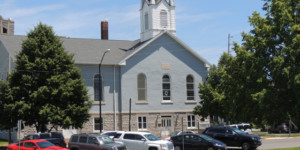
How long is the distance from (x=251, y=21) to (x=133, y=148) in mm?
11062

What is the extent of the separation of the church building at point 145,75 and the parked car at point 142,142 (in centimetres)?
1624

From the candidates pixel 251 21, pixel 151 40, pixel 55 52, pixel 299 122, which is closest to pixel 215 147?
pixel 299 122

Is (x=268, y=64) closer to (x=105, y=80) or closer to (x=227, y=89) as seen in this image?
(x=227, y=89)

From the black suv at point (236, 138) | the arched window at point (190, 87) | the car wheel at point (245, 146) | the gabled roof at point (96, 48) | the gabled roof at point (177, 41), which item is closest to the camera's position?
the black suv at point (236, 138)

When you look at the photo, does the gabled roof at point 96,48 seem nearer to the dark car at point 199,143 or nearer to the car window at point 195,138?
the dark car at point 199,143

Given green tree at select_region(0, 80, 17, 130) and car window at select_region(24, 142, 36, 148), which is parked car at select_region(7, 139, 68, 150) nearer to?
car window at select_region(24, 142, 36, 148)

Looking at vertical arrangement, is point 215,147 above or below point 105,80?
below

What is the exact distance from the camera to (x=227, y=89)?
27.2m

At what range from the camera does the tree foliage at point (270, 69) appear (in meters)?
22.0

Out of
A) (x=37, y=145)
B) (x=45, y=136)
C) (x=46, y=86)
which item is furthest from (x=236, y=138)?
(x=46, y=86)

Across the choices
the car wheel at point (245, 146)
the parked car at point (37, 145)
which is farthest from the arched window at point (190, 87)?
the parked car at point (37, 145)

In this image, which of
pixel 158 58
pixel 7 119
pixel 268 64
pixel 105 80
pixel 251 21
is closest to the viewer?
pixel 268 64

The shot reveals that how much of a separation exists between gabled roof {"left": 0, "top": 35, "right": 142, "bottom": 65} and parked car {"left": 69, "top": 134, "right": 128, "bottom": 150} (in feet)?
65.7

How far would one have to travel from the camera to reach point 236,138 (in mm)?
30484
